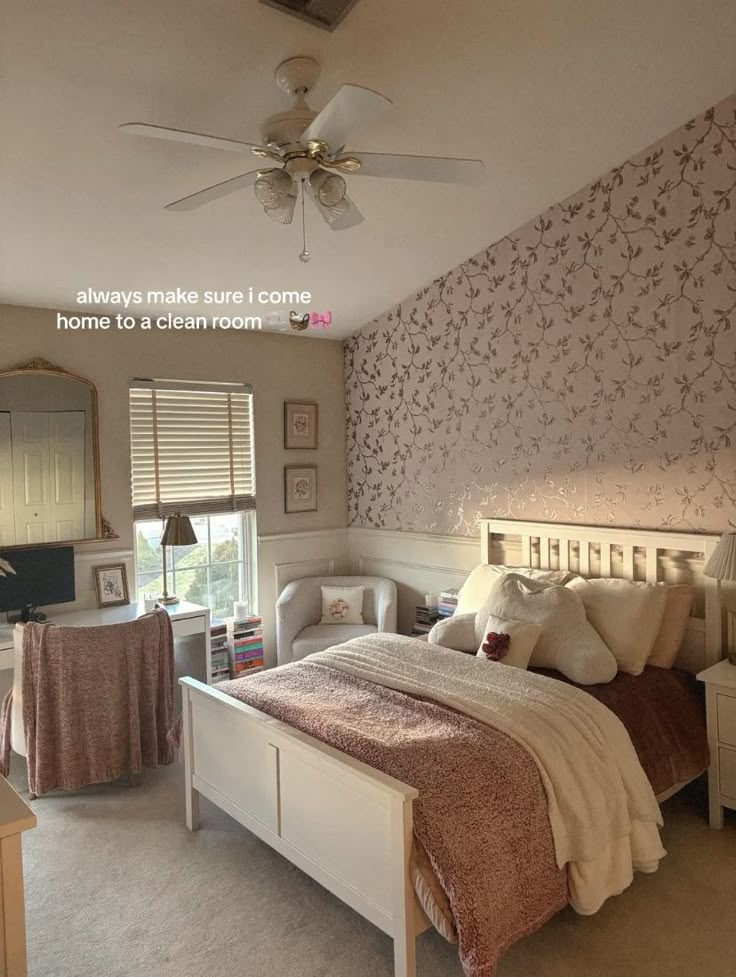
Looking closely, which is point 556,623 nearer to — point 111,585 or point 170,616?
point 170,616

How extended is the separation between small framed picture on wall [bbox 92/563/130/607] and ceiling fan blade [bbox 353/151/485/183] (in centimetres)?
281

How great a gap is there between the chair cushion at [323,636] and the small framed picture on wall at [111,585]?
3.56 feet

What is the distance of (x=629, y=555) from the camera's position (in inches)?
138

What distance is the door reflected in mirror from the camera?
3.77 m

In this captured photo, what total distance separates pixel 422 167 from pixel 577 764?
2007mm

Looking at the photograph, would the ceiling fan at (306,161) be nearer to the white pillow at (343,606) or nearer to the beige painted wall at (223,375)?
the beige painted wall at (223,375)

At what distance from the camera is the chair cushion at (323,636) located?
14.6 feet

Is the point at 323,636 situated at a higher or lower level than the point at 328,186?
lower

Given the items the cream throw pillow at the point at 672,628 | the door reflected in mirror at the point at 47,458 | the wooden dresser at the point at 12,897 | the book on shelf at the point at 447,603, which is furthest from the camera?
the book on shelf at the point at 447,603

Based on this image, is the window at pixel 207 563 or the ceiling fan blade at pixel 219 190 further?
the window at pixel 207 563

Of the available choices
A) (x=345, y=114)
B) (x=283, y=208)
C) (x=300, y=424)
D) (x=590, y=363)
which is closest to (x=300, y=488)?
(x=300, y=424)

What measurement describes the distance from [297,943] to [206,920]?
13.5 inches

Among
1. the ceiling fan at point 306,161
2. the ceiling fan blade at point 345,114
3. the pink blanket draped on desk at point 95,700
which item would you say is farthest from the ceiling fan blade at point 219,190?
the pink blanket draped on desk at point 95,700

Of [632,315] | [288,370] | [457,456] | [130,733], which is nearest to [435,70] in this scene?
[632,315]
